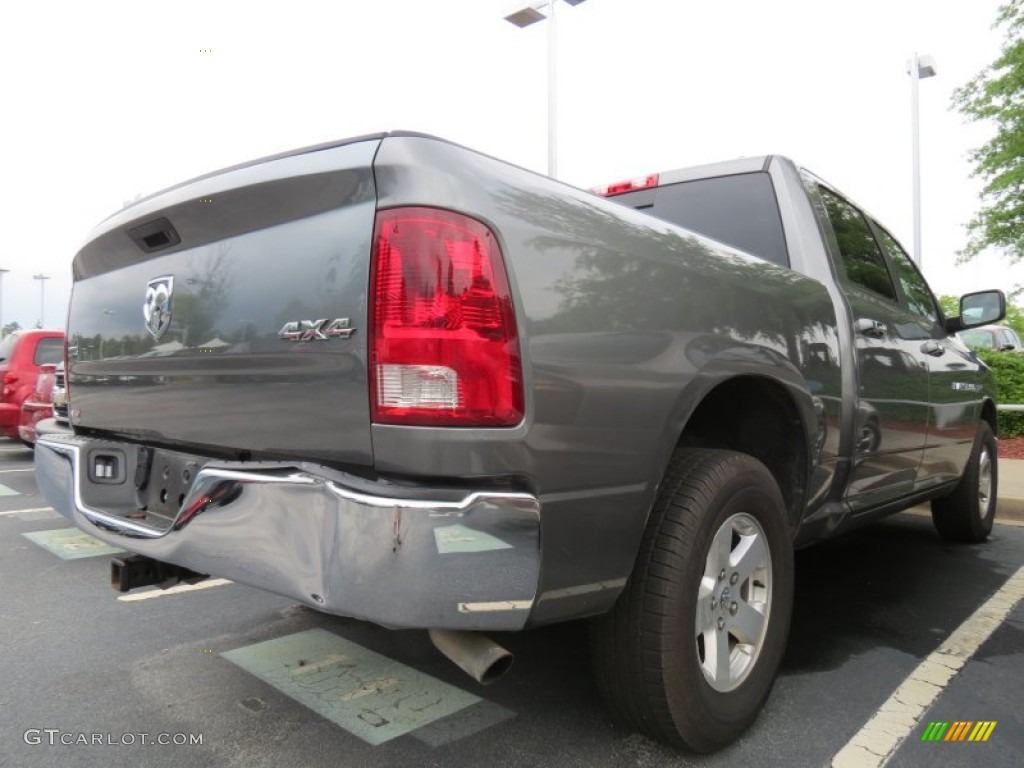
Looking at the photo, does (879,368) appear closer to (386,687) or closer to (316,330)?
(386,687)

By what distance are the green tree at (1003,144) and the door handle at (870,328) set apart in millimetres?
12028

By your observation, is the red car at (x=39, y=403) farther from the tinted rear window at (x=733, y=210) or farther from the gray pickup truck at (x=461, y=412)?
the tinted rear window at (x=733, y=210)

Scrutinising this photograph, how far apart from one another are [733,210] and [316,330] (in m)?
2.05

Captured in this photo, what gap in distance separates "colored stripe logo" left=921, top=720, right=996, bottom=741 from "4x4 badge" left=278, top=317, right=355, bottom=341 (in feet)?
6.70

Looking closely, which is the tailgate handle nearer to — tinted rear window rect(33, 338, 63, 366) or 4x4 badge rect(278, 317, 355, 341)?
4x4 badge rect(278, 317, 355, 341)

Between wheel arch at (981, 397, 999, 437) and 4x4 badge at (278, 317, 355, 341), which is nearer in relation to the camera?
4x4 badge at (278, 317, 355, 341)

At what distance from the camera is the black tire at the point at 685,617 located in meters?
1.87

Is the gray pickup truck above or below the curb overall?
above

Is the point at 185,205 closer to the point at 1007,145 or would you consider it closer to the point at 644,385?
the point at 644,385

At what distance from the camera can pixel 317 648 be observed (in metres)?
2.86

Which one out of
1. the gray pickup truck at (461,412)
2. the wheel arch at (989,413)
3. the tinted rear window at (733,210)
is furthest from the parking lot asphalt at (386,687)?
the tinted rear window at (733,210)

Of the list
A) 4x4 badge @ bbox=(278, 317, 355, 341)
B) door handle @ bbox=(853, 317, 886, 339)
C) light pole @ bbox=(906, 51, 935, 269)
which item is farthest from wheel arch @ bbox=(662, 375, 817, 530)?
light pole @ bbox=(906, 51, 935, 269)

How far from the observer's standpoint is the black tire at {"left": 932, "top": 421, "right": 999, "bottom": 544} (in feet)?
14.9

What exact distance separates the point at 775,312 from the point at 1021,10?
13801 millimetres
